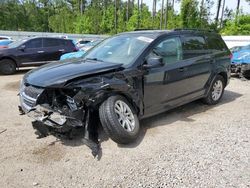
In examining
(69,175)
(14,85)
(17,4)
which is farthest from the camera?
(17,4)

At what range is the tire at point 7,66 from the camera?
36.3ft

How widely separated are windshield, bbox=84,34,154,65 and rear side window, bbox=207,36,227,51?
198 cm

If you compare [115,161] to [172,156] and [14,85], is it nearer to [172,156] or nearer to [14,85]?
[172,156]

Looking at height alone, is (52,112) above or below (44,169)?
above

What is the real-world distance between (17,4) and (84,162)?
58328 millimetres

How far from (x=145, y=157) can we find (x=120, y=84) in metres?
1.16

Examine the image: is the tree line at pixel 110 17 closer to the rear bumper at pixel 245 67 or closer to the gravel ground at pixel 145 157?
the rear bumper at pixel 245 67

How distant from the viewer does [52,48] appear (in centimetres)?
1230

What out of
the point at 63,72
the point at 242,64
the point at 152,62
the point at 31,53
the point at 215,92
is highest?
the point at 152,62

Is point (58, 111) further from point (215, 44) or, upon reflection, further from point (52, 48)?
point (52, 48)

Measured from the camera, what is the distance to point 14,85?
8789mm

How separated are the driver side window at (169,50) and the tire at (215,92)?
158 centimetres

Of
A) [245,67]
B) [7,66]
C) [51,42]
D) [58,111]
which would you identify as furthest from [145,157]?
[51,42]

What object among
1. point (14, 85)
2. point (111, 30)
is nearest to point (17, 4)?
point (111, 30)
